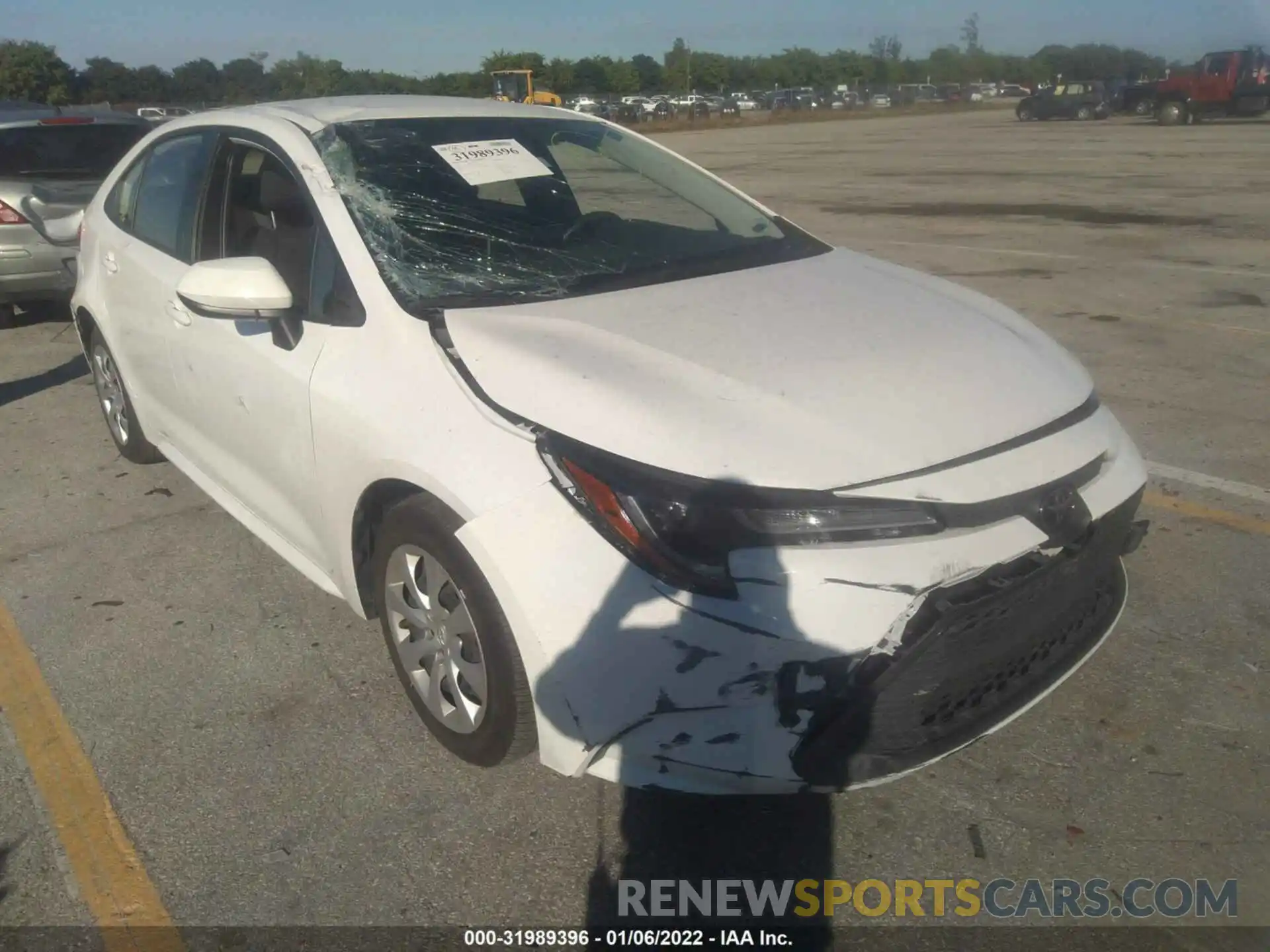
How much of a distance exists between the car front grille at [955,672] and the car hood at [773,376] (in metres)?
0.31

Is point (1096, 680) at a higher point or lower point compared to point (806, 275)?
lower

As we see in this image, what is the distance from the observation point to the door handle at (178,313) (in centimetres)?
364

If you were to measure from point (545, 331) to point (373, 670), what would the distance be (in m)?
1.27

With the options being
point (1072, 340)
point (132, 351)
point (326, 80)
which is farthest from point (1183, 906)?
point (326, 80)

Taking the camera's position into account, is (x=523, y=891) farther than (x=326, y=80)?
No

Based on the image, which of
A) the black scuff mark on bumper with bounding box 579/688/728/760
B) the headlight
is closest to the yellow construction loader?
the headlight

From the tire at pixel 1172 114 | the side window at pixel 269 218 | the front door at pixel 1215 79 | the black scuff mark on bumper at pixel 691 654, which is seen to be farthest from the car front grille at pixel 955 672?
the tire at pixel 1172 114

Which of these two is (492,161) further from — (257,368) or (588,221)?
(257,368)

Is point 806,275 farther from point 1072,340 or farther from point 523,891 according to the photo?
point 1072,340

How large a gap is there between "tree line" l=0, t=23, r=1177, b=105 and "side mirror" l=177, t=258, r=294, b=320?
14163mm

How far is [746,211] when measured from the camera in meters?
3.90

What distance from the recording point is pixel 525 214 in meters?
3.42

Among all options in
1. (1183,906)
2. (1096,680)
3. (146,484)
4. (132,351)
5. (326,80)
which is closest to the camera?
(1183,906)

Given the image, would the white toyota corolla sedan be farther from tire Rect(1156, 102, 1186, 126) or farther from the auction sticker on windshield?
tire Rect(1156, 102, 1186, 126)
